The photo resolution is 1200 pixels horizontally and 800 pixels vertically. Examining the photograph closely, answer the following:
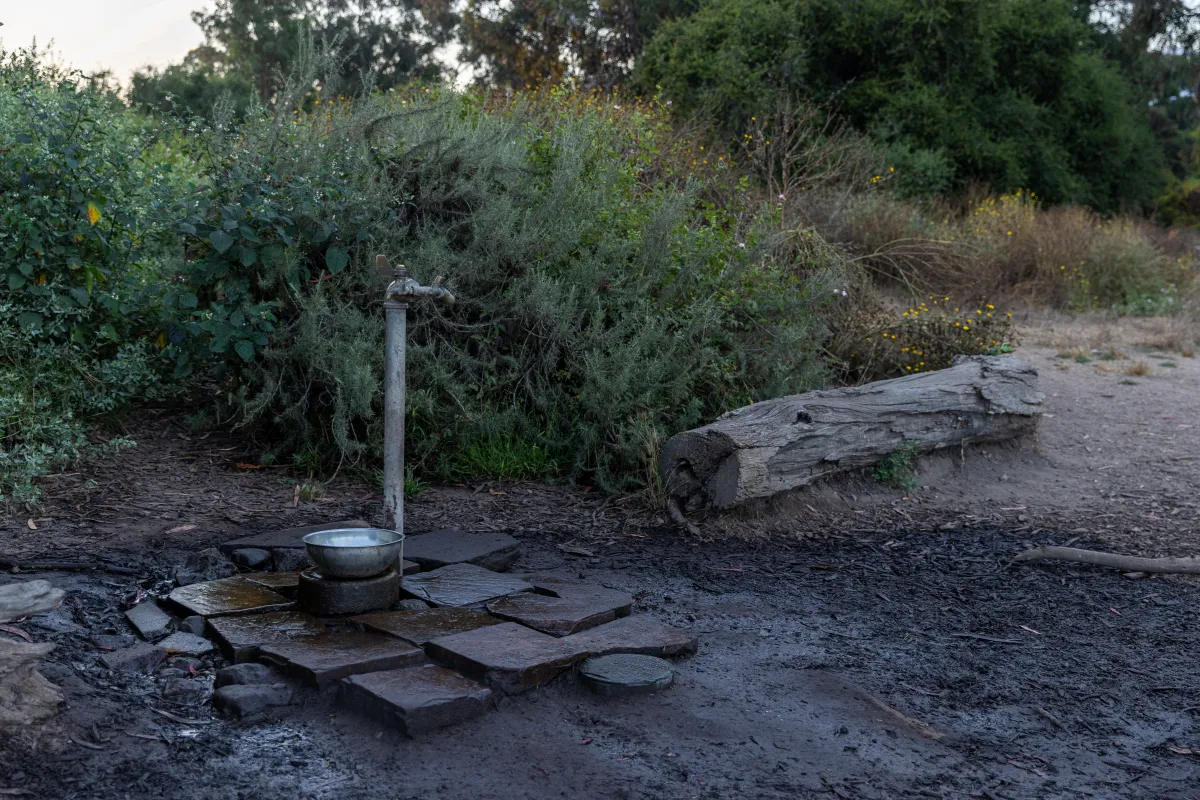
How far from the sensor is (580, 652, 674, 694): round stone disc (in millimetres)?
3152

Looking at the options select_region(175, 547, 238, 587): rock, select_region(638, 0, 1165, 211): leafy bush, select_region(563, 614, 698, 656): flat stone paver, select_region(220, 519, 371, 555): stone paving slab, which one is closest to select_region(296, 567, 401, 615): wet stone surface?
select_region(220, 519, 371, 555): stone paving slab

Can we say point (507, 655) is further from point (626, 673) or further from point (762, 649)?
point (762, 649)

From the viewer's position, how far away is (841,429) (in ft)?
18.7

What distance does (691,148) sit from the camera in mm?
10297

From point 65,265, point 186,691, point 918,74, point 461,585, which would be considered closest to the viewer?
point 186,691

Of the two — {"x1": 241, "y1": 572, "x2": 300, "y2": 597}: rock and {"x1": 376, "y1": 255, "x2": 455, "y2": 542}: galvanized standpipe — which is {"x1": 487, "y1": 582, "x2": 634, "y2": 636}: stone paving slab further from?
{"x1": 241, "y1": 572, "x2": 300, "y2": 597}: rock

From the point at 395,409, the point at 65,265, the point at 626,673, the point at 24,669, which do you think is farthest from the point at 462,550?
the point at 65,265

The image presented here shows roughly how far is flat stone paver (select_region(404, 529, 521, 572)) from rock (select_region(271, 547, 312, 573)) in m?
0.43

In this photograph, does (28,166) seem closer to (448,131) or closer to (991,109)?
(448,131)

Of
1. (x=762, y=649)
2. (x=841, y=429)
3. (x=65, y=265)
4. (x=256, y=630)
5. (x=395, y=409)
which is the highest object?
(x=65, y=265)

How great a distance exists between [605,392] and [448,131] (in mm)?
1984

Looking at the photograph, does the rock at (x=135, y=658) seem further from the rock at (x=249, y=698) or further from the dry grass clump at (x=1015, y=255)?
the dry grass clump at (x=1015, y=255)

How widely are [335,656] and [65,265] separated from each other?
3.57m

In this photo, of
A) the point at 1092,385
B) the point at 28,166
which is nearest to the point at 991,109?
the point at 1092,385
